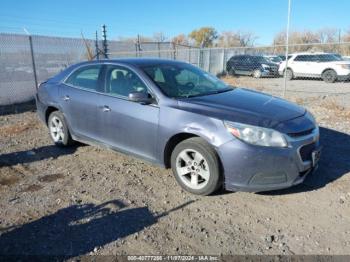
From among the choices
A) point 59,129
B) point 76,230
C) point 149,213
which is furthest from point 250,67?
point 76,230

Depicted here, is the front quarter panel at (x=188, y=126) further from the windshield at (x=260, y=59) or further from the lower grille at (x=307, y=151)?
the windshield at (x=260, y=59)

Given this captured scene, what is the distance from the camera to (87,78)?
5.23m

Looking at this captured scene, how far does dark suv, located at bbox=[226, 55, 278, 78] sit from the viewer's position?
21391mm

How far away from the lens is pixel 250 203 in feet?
12.6

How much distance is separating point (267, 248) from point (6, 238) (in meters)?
2.42

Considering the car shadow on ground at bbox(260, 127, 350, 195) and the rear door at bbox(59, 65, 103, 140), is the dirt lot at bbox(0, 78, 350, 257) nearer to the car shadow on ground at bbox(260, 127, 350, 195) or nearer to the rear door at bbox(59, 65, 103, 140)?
the car shadow on ground at bbox(260, 127, 350, 195)

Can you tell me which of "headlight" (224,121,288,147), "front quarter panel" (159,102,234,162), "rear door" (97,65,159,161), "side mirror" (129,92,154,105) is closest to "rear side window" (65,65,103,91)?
"rear door" (97,65,159,161)

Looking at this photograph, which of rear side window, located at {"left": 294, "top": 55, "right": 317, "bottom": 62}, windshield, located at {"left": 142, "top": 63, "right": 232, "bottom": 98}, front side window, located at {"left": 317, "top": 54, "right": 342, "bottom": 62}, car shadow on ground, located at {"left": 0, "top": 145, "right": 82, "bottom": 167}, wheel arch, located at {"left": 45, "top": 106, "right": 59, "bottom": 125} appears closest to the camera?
windshield, located at {"left": 142, "top": 63, "right": 232, "bottom": 98}

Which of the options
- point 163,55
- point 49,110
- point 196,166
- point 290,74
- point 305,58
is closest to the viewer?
point 196,166

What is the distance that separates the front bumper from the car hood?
0.29 m

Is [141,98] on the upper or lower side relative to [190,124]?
upper

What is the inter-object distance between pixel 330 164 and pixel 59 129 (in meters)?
4.33

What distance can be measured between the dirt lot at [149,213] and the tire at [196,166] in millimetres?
143

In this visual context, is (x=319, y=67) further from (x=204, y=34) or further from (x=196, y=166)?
(x=204, y=34)
